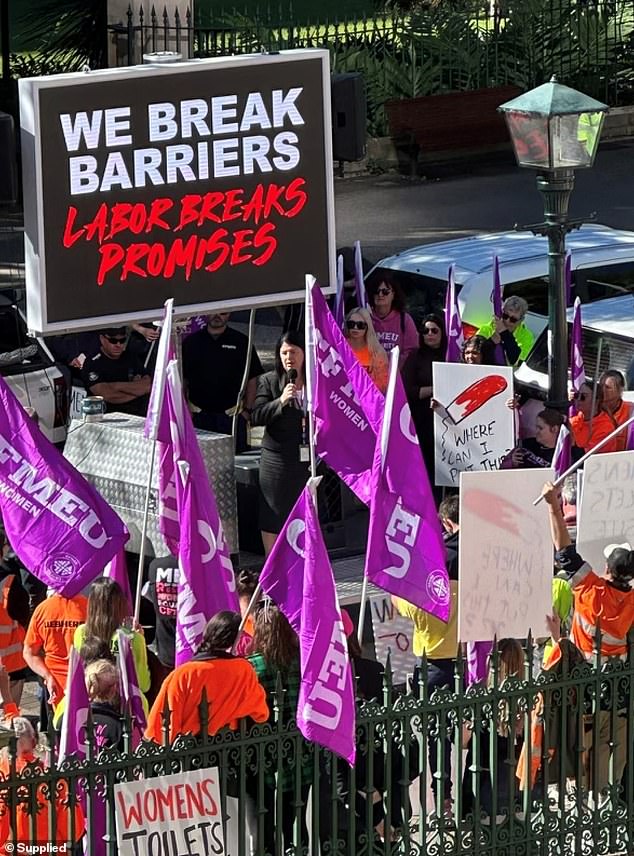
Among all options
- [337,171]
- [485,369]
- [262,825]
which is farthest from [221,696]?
[337,171]

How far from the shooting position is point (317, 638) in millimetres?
7762

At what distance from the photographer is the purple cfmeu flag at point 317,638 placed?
757 centimetres

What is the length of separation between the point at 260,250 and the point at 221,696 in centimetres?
417

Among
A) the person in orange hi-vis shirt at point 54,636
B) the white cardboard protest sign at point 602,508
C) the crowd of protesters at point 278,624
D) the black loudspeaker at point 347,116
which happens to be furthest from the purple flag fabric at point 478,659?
the black loudspeaker at point 347,116

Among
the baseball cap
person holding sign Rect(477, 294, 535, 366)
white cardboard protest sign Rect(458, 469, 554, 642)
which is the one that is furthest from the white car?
white cardboard protest sign Rect(458, 469, 554, 642)

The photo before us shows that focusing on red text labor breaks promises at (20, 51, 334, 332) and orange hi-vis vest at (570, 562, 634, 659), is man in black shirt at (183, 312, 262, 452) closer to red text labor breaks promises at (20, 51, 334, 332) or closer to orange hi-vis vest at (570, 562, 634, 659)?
red text labor breaks promises at (20, 51, 334, 332)

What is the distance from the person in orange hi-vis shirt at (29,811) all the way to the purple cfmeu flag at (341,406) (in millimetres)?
2874

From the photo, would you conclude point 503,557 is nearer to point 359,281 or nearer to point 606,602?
point 606,602

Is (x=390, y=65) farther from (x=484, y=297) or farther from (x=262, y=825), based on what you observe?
(x=262, y=825)

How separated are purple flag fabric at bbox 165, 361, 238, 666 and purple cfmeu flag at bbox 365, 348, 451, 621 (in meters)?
0.71

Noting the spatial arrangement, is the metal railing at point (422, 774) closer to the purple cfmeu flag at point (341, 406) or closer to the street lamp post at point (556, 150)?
the purple cfmeu flag at point (341, 406)

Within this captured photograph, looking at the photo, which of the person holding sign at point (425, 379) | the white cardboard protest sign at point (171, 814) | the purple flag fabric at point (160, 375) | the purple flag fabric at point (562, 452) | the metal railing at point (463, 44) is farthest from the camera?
the metal railing at point (463, 44)

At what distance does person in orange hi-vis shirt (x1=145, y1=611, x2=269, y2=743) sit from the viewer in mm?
7809

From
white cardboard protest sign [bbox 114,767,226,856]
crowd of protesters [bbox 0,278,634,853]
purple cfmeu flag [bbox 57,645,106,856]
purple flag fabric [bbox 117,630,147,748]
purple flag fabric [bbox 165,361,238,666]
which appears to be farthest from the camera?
purple flag fabric [bbox 165,361,238,666]
